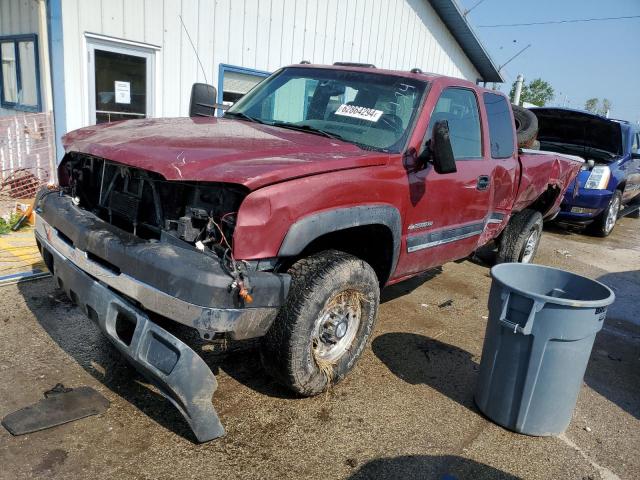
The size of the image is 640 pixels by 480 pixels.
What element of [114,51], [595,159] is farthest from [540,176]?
[114,51]

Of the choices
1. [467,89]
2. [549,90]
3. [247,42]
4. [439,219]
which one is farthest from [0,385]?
[549,90]

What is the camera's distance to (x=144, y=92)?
7848 millimetres

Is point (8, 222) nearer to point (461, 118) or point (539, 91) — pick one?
point (461, 118)

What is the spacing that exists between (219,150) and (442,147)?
1.46m

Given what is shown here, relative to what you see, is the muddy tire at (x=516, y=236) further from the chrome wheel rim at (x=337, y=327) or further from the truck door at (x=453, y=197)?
the chrome wheel rim at (x=337, y=327)

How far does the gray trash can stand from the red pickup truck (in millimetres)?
788

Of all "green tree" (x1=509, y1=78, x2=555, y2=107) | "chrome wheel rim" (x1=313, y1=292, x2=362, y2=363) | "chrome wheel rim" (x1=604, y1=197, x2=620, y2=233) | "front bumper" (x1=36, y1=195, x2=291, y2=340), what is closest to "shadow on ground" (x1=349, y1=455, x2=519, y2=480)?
"chrome wheel rim" (x1=313, y1=292, x2=362, y2=363)

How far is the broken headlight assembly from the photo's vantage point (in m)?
9.00

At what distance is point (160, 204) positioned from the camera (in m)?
2.86

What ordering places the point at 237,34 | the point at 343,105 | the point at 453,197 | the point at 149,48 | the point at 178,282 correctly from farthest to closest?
1. the point at 237,34
2. the point at 149,48
3. the point at 453,197
4. the point at 343,105
5. the point at 178,282

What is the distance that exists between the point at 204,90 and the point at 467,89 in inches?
88.4

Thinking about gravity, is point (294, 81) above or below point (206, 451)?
above

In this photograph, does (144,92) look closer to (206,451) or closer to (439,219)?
(439,219)

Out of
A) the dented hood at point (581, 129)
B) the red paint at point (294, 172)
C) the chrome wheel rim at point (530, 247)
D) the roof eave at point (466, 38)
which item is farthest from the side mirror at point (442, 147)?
the roof eave at point (466, 38)
